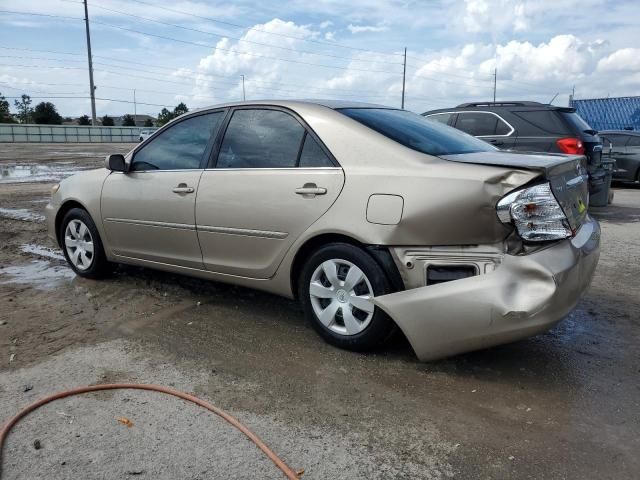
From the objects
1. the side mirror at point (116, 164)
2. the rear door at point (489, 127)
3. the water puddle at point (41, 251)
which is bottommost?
the water puddle at point (41, 251)

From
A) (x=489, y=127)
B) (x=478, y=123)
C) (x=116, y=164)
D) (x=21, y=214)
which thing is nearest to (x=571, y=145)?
(x=489, y=127)

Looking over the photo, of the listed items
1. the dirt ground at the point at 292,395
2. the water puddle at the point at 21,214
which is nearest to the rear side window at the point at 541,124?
the dirt ground at the point at 292,395

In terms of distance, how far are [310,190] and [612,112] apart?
24677 mm

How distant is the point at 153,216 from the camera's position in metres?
4.70

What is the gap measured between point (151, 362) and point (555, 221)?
253cm

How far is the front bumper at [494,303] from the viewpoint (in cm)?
307

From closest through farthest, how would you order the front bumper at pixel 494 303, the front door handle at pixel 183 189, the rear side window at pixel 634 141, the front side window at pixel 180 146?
1. the front bumper at pixel 494 303
2. the front door handle at pixel 183 189
3. the front side window at pixel 180 146
4. the rear side window at pixel 634 141

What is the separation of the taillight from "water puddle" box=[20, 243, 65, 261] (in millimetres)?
6843

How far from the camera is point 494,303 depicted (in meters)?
3.09

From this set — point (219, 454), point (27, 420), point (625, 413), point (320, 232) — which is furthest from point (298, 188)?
point (625, 413)

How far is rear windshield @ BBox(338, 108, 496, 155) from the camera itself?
372cm

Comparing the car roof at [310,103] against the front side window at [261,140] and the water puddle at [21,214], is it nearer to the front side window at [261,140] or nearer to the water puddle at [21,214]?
the front side window at [261,140]

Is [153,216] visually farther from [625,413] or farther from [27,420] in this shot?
[625,413]

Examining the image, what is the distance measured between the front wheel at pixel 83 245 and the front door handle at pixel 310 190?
2.41 metres
